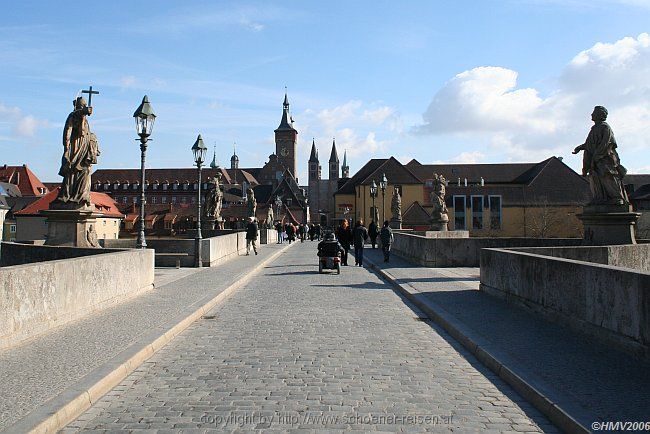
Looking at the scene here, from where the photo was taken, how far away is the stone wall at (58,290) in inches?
294

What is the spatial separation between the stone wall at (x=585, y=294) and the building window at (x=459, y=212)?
87.3 m

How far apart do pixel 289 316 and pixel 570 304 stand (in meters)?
4.86

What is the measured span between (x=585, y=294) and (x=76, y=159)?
13339mm

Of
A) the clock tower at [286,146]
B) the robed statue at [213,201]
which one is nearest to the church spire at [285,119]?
the clock tower at [286,146]

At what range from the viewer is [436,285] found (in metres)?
15.5

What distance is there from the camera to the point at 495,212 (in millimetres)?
96688

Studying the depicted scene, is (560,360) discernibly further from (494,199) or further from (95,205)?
(95,205)

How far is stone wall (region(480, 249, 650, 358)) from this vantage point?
6.71 metres

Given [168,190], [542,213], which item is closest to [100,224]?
[542,213]

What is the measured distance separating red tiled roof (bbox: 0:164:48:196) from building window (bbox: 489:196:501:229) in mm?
78552

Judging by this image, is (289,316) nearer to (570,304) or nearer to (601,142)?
(570,304)

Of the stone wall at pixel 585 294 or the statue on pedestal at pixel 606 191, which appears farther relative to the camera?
the statue on pedestal at pixel 606 191

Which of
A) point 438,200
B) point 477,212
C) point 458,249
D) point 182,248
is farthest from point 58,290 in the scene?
point 477,212

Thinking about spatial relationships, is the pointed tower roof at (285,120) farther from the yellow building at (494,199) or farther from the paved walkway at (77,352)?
the paved walkway at (77,352)
